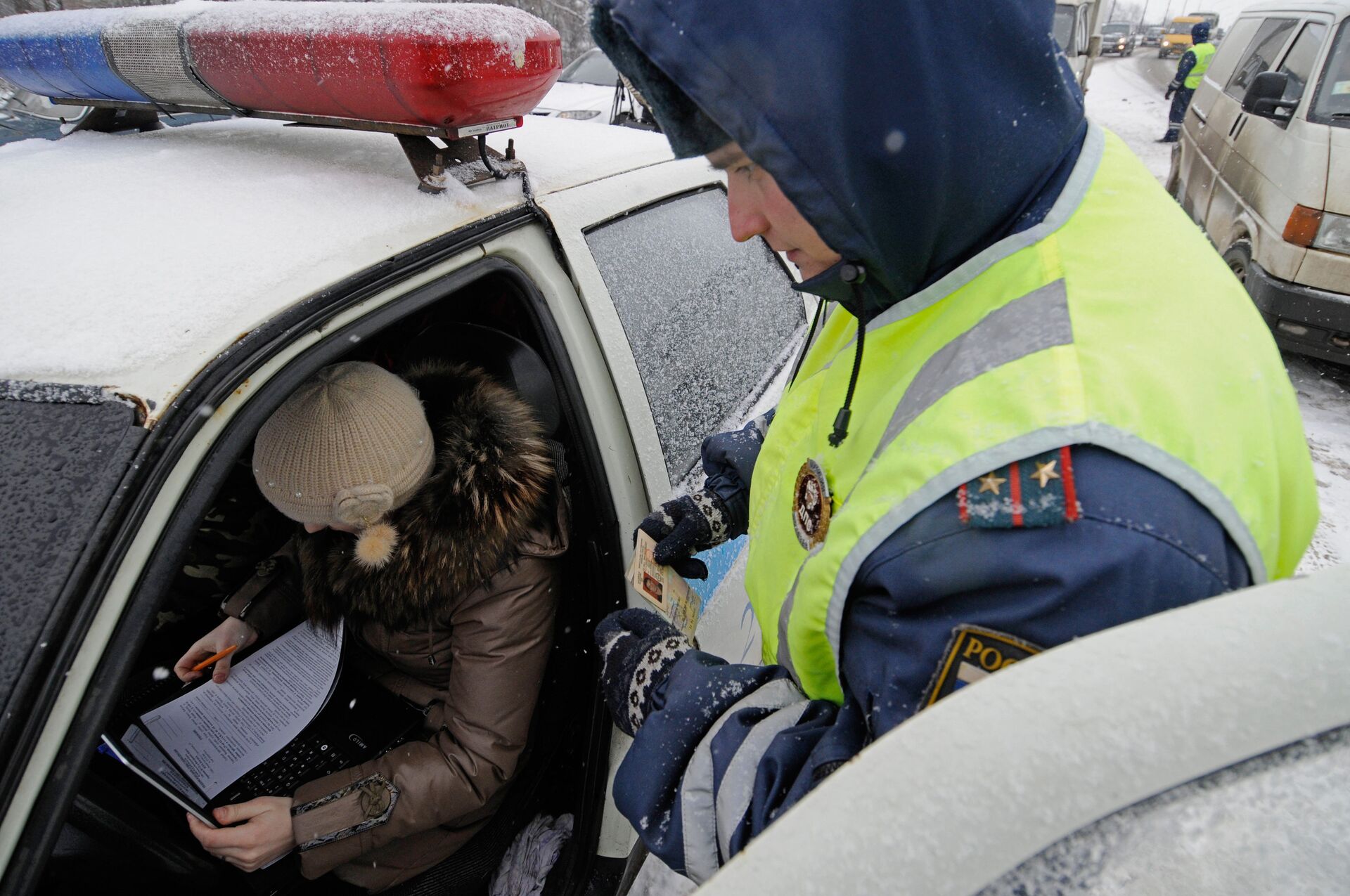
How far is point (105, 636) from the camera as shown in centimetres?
Answer: 87

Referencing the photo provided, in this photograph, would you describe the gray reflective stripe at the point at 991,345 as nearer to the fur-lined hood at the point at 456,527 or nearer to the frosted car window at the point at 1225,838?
the frosted car window at the point at 1225,838

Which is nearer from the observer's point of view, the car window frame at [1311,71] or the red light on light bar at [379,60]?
the red light on light bar at [379,60]

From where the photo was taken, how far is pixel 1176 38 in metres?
28.7

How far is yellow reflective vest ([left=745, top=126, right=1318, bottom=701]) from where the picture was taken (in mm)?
687

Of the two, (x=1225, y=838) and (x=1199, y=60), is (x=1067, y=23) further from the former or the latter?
(x=1225, y=838)

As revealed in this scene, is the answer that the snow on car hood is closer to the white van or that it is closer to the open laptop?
the white van

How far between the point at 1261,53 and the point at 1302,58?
3.39 feet

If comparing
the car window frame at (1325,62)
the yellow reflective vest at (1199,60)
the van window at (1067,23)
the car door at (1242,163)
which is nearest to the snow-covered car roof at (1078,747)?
the car door at (1242,163)

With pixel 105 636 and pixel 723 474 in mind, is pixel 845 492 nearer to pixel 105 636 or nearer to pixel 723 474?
pixel 723 474

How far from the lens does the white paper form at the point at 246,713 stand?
1555 millimetres

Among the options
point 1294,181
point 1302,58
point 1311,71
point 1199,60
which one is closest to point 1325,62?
point 1311,71

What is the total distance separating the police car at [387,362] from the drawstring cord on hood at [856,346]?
472mm

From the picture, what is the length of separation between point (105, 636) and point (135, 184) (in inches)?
35.3

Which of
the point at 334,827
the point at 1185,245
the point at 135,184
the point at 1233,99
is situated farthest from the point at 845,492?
the point at 1233,99
